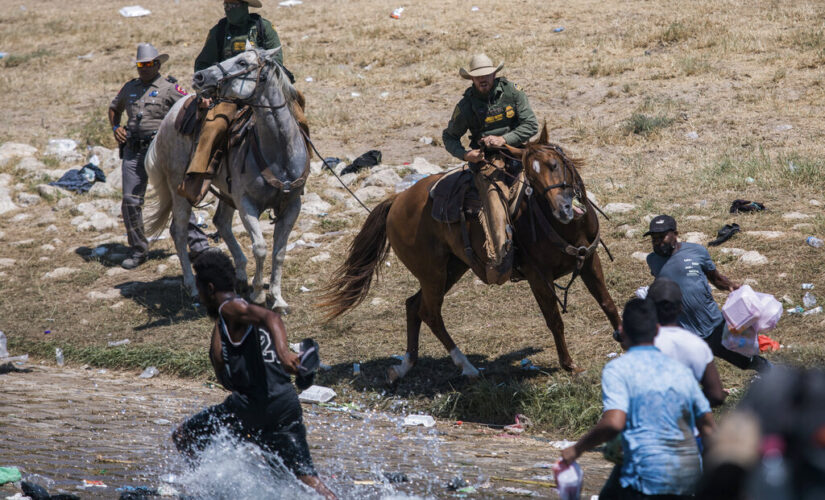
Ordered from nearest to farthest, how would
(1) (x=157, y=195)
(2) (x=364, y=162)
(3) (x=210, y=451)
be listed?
(3) (x=210, y=451) < (1) (x=157, y=195) < (2) (x=364, y=162)

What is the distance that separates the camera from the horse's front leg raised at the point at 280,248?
9.25m

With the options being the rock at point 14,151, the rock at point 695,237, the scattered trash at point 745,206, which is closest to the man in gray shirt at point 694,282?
the rock at point 695,237

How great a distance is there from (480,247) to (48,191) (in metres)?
8.81

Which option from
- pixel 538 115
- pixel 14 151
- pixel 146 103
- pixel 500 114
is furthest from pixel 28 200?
pixel 500 114

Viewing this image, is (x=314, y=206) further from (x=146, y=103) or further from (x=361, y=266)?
(x=361, y=266)

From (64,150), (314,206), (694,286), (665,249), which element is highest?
(665,249)

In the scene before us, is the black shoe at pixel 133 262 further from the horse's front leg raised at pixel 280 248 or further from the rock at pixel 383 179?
the rock at pixel 383 179

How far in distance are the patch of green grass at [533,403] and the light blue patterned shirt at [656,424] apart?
2956mm

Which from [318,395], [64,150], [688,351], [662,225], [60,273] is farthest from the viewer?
[64,150]

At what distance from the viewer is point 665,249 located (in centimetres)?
616

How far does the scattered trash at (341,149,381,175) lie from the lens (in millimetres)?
12930

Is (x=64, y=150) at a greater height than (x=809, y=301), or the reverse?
(x=809, y=301)

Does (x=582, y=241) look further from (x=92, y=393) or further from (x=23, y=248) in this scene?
(x=23, y=248)

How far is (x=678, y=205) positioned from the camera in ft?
33.2
